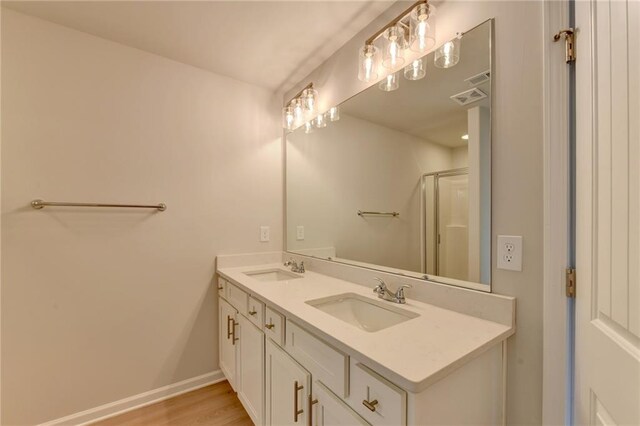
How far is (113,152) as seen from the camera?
174 centimetres

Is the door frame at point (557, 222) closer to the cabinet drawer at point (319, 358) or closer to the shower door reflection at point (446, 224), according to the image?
the shower door reflection at point (446, 224)

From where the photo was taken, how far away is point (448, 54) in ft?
3.84

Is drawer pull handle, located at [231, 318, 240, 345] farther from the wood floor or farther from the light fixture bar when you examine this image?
the light fixture bar

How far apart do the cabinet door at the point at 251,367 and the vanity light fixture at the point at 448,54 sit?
1.52 meters

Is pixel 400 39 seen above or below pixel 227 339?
above

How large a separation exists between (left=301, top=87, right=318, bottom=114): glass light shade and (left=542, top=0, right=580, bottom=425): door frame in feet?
4.43

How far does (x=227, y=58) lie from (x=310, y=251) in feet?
4.84

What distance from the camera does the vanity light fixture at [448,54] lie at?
1152 mm

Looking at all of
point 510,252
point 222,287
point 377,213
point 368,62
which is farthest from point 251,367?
point 368,62

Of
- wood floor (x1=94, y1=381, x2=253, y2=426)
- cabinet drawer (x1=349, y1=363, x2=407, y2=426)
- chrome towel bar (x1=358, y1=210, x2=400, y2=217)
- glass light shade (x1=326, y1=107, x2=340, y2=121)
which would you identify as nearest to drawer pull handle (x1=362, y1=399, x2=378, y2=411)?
cabinet drawer (x1=349, y1=363, x2=407, y2=426)

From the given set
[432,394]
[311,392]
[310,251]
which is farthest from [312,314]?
[310,251]

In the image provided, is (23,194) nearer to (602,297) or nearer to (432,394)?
(432,394)

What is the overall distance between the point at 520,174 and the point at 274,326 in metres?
1.17

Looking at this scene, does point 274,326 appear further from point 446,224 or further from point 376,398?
point 446,224
